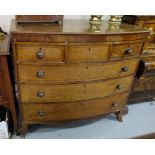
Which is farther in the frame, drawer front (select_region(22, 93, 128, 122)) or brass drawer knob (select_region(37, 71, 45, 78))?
drawer front (select_region(22, 93, 128, 122))

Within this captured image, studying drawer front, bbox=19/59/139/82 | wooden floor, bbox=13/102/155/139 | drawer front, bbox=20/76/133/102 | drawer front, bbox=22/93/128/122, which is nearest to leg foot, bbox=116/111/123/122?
wooden floor, bbox=13/102/155/139

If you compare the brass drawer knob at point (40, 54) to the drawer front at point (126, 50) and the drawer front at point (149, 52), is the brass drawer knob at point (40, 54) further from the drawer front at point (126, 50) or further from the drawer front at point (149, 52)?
the drawer front at point (149, 52)

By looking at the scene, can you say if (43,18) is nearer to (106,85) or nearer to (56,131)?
(106,85)

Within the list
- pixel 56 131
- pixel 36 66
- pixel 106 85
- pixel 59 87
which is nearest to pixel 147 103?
pixel 106 85

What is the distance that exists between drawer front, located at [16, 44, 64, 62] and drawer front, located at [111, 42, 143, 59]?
0.43 m

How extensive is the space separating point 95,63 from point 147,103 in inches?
49.5

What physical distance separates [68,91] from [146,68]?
32.6 inches

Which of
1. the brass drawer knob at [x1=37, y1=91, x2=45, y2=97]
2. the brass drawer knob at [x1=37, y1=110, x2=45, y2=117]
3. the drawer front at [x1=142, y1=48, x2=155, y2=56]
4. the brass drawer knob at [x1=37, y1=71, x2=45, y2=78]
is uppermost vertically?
the drawer front at [x1=142, y1=48, x2=155, y2=56]

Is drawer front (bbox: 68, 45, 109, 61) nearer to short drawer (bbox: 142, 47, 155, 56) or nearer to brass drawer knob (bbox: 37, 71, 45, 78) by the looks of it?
brass drawer knob (bbox: 37, 71, 45, 78)

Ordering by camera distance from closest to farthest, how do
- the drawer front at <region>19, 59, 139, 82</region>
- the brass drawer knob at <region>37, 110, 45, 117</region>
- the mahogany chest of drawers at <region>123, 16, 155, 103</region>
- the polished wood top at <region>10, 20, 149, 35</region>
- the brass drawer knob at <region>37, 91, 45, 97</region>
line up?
the polished wood top at <region>10, 20, 149, 35</region>, the drawer front at <region>19, 59, 139, 82</region>, the brass drawer knob at <region>37, 91, 45, 97</region>, the brass drawer knob at <region>37, 110, 45, 117</region>, the mahogany chest of drawers at <region>123, 16, 155, 103</region>

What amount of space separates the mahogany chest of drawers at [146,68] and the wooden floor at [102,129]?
26 cm

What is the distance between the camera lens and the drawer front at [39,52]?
1.39 metres

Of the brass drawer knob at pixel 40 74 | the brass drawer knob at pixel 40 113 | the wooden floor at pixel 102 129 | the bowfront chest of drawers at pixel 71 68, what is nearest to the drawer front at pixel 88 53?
the bowfront chest of drawers at pixel 71 68

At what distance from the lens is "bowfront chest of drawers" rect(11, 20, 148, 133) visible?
1400 millimetres
